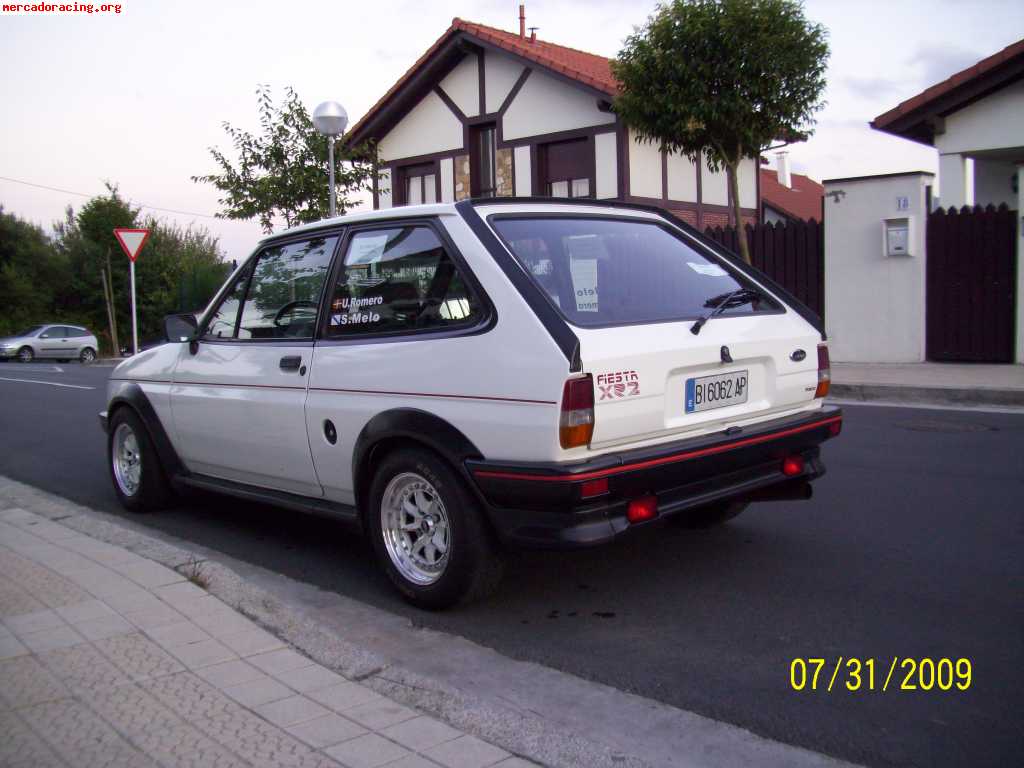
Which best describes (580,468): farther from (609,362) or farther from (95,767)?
(95,767)

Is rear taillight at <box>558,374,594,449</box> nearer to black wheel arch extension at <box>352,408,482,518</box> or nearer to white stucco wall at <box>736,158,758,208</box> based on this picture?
black wheel arch extension at <box>352,408,482,518</box>

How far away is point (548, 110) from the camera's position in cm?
2133

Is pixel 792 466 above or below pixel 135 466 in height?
above

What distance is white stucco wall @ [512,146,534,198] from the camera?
71.5ft

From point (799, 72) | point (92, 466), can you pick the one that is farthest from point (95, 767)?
point (799, 72)

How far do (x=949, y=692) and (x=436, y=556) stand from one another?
81.3 inches

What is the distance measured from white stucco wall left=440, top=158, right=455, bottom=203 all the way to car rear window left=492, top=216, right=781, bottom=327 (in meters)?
19.0

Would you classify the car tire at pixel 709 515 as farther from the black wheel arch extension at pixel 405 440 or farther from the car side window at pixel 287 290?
the car side window at pixel 287 290

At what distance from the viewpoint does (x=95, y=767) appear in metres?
2.73

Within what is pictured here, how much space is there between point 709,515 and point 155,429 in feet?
11.2

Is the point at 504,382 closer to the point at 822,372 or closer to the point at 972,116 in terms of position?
the point at 822,372

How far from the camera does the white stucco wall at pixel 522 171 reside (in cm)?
2178

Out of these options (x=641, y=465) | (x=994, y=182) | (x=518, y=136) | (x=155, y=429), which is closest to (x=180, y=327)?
(x=155, y=429)

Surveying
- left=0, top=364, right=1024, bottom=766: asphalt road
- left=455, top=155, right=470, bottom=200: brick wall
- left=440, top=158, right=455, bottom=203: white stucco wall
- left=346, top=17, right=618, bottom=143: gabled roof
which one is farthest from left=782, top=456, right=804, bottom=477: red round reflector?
left=440, top=158, right=455, bottom=203: white stucco wall
